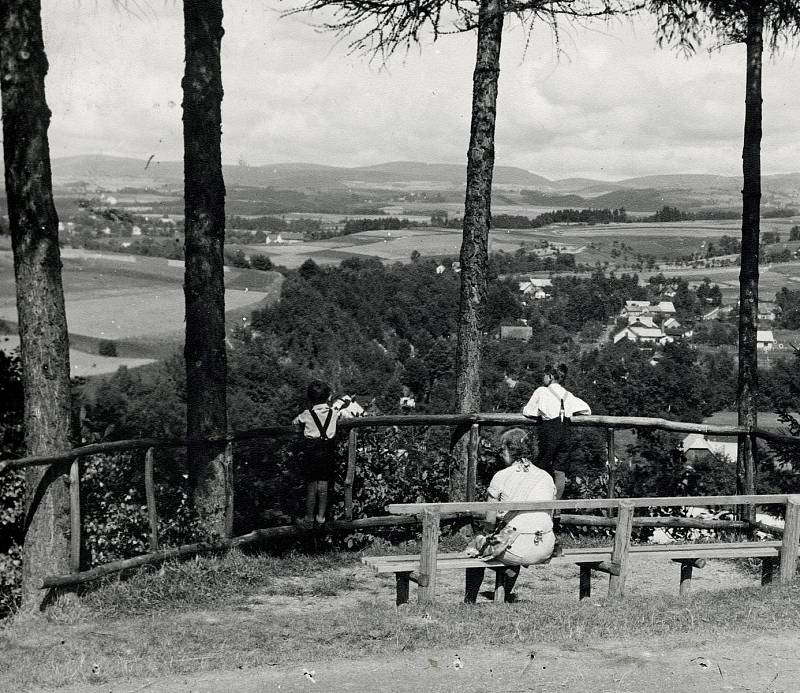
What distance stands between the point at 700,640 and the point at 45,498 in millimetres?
4506

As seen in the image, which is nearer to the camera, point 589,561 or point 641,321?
point 589,561

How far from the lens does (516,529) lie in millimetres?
7648

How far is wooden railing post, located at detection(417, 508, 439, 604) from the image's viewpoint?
288 inches

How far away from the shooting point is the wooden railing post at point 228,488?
8.81 m

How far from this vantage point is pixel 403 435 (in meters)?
10.2

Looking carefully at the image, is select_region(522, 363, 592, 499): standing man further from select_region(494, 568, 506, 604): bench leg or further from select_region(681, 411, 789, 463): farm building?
select_region(494, 568, 506, 604): bench leg

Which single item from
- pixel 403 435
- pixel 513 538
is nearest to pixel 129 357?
pixel 403 435

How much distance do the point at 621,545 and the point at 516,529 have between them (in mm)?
Answer: 844

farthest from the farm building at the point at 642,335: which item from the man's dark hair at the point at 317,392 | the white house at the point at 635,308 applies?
the man's dark hair at the point at 317,392

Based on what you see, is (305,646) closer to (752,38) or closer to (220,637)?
(220,637)

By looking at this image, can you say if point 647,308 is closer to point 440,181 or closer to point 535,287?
point 535,287

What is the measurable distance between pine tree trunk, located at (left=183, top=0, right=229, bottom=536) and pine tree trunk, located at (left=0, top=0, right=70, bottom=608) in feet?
5.67

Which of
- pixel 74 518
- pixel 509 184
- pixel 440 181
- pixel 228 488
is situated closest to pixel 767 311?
pixel 228 488

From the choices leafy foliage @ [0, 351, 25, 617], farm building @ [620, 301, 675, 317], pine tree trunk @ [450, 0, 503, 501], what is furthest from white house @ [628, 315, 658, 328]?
leafy foliage @ [0, 351, 25, 617]
